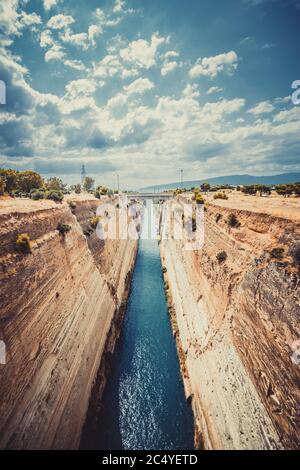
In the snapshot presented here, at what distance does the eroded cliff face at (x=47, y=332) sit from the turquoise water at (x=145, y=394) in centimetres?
241

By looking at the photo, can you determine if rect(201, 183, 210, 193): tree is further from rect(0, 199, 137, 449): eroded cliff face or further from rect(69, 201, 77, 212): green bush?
rect(0, 199, 137, 449): eroded cliff face

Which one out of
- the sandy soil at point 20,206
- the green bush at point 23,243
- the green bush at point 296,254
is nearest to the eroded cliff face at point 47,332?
the green bush at point 23,243

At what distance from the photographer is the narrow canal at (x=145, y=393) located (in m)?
16.4

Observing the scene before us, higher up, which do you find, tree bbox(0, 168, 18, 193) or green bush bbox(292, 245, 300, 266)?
tree bbox(0, 168, 18, 193)

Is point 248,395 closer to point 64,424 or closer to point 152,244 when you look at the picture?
point 64,424

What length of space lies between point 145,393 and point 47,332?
10.9 m

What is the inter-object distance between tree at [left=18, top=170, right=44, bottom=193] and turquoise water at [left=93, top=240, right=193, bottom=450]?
32.6 m

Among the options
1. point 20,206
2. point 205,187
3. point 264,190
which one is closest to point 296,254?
point 20,206

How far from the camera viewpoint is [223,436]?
1352cm

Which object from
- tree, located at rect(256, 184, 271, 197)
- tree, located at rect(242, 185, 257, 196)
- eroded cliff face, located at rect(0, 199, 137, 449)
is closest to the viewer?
eroded cliff face, located at rect(0, 199, 137, 449)

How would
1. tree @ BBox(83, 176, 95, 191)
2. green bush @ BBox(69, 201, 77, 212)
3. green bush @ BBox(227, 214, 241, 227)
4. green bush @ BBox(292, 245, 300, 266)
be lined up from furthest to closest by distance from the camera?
tree @ BBox(83, 176, 95, 191) → green bush @ BBox(69, 201, 77, 212) → green bush @ BBox(227, 214, 241, 227) → green bush @ BBox(292, 245, 300, 266)

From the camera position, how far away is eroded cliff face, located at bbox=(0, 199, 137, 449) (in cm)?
1225

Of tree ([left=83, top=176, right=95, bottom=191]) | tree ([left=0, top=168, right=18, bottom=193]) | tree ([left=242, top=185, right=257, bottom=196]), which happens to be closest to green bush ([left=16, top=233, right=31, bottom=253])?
tree ([left=0, top=168, right=18, bottom=193])
